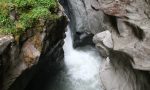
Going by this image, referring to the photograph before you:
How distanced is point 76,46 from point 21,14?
689 cm

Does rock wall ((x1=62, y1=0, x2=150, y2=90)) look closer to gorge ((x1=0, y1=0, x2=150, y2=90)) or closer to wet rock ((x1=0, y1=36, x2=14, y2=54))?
gorge ((x1=0, y1=0, x2=150, y2=90))

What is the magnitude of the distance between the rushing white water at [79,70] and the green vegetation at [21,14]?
3.91 metres

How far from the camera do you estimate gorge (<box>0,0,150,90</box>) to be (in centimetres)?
920

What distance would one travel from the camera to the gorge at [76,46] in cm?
920

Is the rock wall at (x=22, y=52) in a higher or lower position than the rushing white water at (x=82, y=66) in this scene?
higher

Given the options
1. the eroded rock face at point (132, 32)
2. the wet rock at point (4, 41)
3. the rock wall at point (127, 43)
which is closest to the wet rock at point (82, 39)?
the rock wall at point (127, 43)

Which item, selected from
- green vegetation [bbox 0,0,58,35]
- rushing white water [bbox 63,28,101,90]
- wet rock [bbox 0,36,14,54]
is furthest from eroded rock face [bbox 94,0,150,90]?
rushing white water [bbox 63,28,101,90]

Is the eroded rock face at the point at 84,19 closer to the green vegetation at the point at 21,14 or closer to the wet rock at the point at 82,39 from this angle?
the wet rock at the point at 82,39

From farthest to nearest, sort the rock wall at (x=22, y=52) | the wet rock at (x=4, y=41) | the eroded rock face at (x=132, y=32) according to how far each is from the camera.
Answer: the rock wall at (x=22, y=52) < the wet rock at (x=4, y=41) < the eroded rock face at (x=132, y=32)

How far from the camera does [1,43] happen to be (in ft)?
33.4

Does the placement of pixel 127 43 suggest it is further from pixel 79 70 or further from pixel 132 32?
pixel 79 70

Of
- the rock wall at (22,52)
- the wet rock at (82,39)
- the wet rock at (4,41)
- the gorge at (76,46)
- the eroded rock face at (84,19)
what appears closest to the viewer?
the gorge at (76,46)

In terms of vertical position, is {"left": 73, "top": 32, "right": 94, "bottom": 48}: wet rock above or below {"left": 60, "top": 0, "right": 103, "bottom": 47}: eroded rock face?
below

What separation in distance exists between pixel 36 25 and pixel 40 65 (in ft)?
9.56
